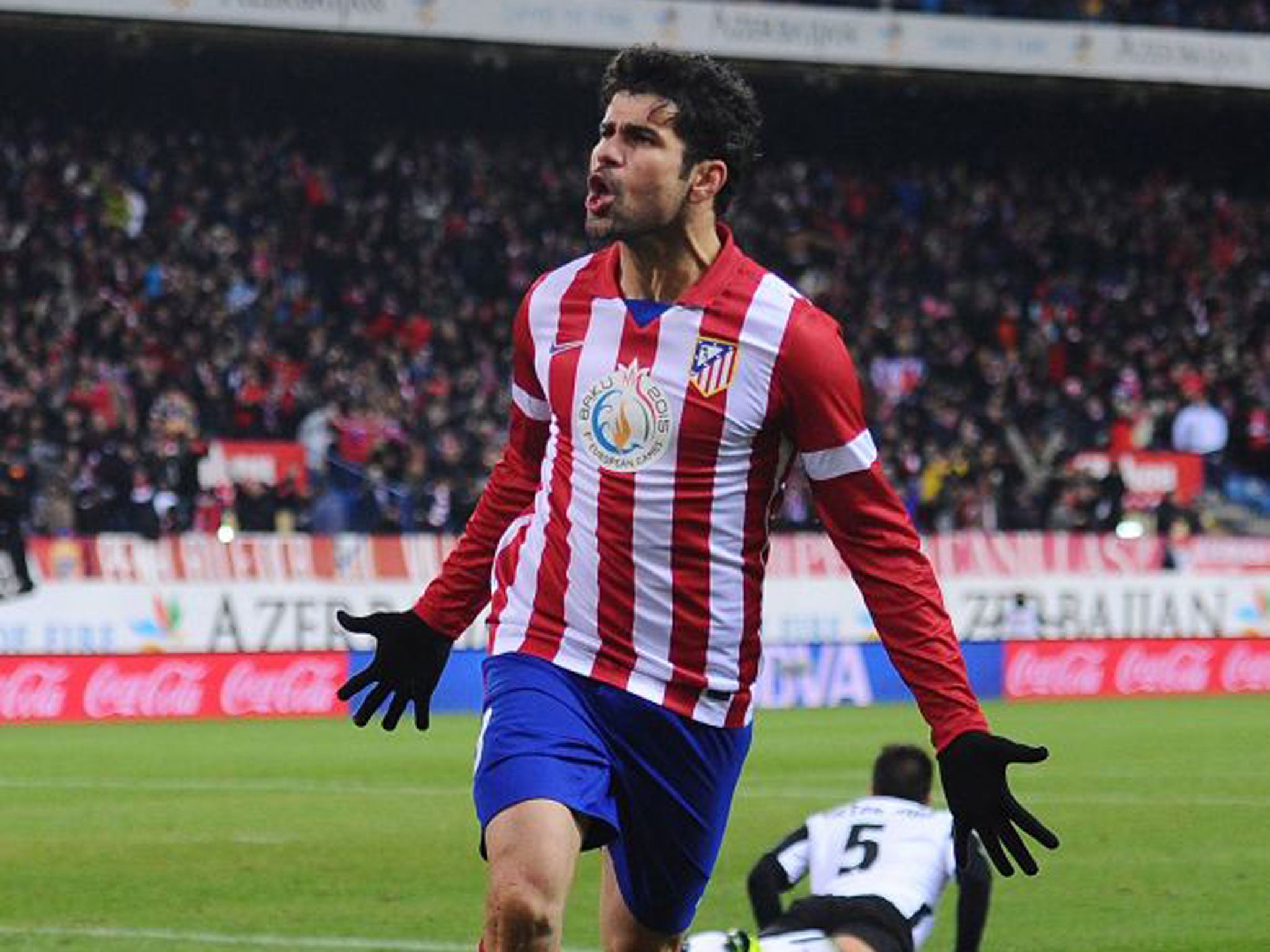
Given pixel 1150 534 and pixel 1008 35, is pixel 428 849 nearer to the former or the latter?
pixel 1150 534

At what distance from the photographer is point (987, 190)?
123 feet

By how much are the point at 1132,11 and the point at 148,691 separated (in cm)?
2124

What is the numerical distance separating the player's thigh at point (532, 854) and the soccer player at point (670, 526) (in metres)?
0.06

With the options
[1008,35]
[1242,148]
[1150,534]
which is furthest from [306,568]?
[1242,148]

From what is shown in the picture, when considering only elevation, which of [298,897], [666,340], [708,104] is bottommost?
[298,897]

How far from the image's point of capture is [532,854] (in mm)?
4887

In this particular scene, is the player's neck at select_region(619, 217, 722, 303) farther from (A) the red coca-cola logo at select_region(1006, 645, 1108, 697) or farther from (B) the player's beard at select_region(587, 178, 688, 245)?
(A) the red coca-cola logo at select_region(1006, 645, 1108, 697)

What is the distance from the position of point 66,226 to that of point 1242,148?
19042 millimetres

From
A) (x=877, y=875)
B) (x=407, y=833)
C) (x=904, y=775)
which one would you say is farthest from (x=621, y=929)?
(x=407, y=833)

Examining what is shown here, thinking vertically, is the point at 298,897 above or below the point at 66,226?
below

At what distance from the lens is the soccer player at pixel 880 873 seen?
6.83m

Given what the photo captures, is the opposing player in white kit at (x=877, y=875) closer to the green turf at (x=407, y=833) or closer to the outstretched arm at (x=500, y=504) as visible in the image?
the outstretched arm at (x=500, y=504)

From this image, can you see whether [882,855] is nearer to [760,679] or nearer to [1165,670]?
[760,679]

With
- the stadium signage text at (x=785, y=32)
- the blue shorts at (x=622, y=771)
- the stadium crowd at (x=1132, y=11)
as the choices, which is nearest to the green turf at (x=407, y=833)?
the blue shorts at (x=622, y=771)
